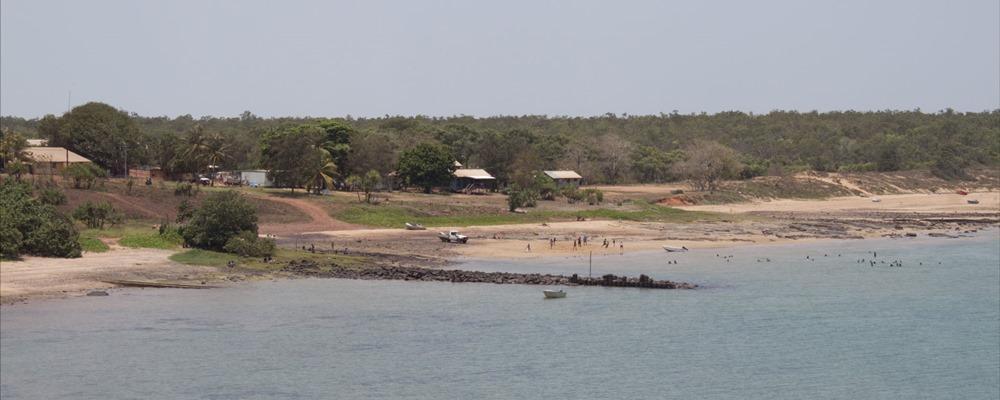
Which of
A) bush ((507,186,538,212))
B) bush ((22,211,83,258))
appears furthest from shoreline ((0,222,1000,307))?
bush ((507,186,538,212))

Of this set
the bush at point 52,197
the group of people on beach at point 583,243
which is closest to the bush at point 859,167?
the group of people on beach at point 583,243

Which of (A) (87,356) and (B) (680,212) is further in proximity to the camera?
(B) (680,212)

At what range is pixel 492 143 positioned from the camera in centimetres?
12688

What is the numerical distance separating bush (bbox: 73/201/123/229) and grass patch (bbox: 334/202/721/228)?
19.4m

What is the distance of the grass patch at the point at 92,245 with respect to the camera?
6280 centimetres

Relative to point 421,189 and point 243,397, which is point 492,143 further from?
point 243,397

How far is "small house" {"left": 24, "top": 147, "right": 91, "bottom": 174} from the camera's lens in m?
92.4

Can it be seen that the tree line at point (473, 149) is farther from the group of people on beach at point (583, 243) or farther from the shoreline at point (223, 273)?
the shoreline at point (223, 273)

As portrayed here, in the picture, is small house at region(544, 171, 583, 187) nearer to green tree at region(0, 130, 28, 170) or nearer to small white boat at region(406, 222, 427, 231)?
small white boat at region(406, 222, 427, 231)

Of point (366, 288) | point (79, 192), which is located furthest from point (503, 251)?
point (79, 192)

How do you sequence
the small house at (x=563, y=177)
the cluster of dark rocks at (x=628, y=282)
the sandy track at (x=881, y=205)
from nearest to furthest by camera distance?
1. the cluster of dark rocks at (x=628, y=282)
2. the sandy track at (x=881, y=205)
3. the small house at (x=563, y=177)

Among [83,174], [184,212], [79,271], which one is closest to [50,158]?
[83,174]

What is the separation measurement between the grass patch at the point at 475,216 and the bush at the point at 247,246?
2153 cm

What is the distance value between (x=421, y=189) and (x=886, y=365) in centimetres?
7062
